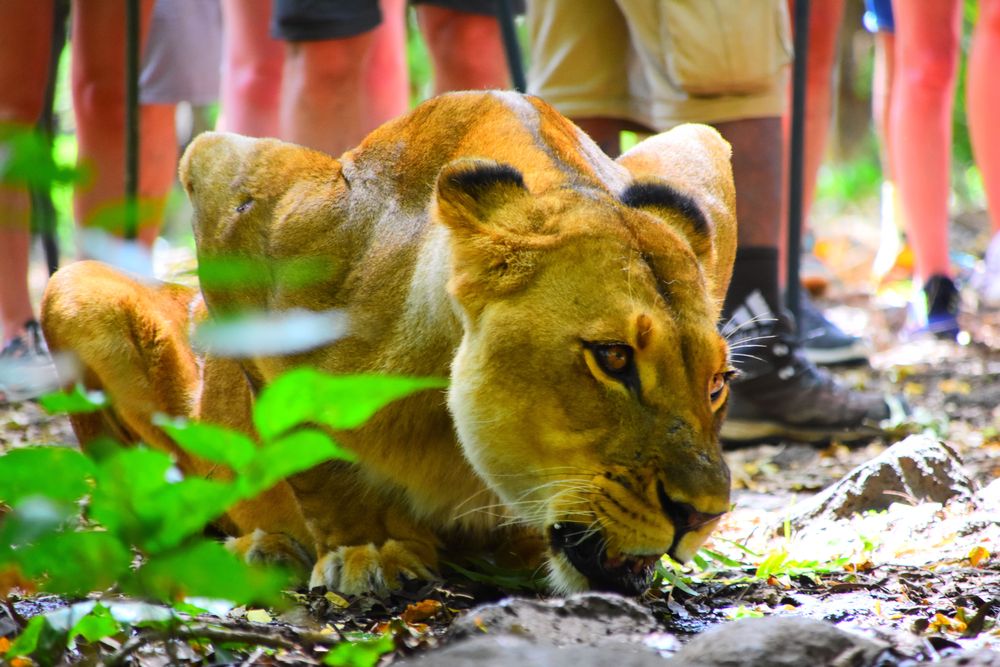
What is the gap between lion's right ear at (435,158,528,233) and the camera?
2496mm

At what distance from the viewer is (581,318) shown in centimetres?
236

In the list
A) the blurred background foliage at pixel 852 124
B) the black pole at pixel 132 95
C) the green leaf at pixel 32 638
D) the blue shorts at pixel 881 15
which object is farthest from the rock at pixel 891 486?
the blurred background foliage at pixel 852 124

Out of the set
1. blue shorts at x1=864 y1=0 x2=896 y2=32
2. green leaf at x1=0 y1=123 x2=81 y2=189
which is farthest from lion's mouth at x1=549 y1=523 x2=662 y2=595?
blue shorts at x1=864 y1=0 x2=896 y2=32

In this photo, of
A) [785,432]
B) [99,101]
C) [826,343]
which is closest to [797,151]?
[785,432]

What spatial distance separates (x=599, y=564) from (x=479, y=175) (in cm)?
83

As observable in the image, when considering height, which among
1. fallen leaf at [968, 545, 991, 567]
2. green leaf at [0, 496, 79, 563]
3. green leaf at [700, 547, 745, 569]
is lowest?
green leaf at [700, 547, 745, 569]

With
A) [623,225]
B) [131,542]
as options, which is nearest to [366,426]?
[623,225]

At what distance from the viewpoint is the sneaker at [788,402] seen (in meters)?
4.77

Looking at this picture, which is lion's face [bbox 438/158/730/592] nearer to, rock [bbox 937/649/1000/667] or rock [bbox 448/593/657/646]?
rock [bbox 448/593/657/646]

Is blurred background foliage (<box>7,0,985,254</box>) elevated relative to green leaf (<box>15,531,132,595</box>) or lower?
lower

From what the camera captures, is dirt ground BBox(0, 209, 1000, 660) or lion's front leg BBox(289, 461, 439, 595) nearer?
dirt ground BBox(0, 209, 1000, 660)

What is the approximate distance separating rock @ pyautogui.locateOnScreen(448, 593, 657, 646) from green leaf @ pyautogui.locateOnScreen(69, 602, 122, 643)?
1.76ft

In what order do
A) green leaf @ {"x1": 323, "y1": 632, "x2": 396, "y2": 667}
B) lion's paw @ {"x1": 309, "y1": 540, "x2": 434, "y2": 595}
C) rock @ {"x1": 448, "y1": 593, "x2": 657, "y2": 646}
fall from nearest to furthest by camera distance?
1. green leaf @ {"x1": 323, "y1": 632, "x2": 396, "y2": 667}
2. rock @ {"x1": 448, "y1": 593, "x2": 657, "y2": 646}
3. lion's paw @ {"x1": 309, "y1": 540, "x2": 434, "y2": 595}

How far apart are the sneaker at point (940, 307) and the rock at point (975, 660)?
5.19 metres
